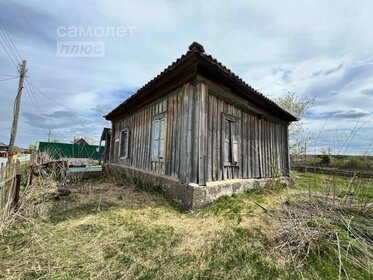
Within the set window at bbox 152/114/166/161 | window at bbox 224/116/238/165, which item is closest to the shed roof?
window at bbox 152/114/166/161

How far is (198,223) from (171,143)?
2453 mm

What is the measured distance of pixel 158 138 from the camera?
6277 millimetres

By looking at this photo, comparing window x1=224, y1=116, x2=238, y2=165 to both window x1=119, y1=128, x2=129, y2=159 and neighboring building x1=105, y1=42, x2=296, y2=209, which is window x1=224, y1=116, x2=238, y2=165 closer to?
neighboring building x1=105, y1=42, x2=296, y2=209

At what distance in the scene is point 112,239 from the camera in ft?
9.49

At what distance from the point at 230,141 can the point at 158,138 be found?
223 centimetres

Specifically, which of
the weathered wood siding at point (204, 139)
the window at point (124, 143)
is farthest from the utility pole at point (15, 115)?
the weathered wood siding at point (204, 139)

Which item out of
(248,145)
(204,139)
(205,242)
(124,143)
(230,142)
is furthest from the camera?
(124,143)

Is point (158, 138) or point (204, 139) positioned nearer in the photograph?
point (204, 139)

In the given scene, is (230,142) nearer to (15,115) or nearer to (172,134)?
Result: (172,134)

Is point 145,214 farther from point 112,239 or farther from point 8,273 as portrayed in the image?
point 8,273

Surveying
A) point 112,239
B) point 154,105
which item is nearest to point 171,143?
point 154,105

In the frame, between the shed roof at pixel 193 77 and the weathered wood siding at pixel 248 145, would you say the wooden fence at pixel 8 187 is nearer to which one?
the shed roof at pixel 193 77

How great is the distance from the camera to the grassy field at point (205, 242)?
7.22 feet

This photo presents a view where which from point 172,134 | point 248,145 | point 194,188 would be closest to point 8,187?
point 194,188
